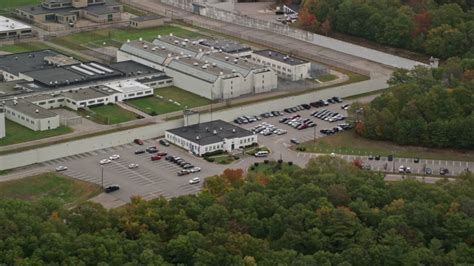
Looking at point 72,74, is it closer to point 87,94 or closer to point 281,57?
point 87,94

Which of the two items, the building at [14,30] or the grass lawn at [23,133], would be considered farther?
the building at [14,30]

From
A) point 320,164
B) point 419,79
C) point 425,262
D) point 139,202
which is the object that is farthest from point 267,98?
point 425,262

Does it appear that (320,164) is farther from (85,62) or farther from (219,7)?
(219,7)

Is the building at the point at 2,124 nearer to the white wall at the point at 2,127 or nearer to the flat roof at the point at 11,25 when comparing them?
the white wall at the point at 2,127

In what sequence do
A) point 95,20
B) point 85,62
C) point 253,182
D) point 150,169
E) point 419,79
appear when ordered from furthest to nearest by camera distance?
point 95,20, point 85,62, point 419,79, point 150,169, point 253,182

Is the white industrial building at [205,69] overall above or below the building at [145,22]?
above

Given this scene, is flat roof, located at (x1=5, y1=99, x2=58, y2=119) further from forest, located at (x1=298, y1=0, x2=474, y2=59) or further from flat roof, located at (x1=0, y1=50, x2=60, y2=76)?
forest, located at (x1=298, y1=0, x2=474, y2=59)

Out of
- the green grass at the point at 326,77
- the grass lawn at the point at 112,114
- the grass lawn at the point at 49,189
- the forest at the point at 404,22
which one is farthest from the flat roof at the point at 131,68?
the forest at the point at 404,22
